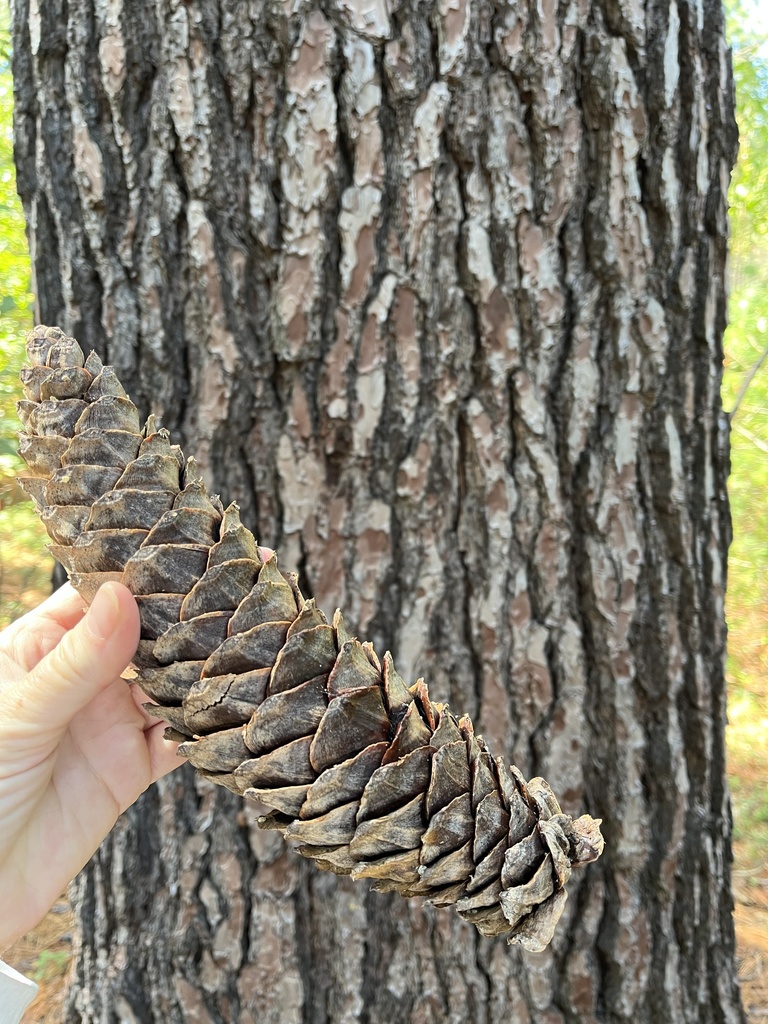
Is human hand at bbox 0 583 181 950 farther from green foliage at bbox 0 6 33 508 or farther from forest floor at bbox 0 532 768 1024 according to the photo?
green foliage at bbox 0 6 33 508

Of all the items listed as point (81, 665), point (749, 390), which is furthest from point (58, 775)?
point (749, 390)

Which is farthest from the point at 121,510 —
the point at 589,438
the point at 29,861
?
the point at 589,438

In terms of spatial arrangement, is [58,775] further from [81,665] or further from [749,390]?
[749,390]

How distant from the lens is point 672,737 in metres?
1.33

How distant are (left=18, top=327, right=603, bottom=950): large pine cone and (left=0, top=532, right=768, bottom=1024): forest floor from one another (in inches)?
70.5

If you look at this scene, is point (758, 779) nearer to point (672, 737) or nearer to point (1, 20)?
Answer: point (672, 737)

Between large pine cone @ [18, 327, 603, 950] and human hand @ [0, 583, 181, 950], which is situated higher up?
large pine cone @ [18, 327, 603, 950]

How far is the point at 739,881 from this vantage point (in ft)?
8.49

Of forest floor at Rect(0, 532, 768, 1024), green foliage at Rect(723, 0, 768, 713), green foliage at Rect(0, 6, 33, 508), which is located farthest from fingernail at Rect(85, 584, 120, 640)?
green foliage at Rect(723, 0, 768, 713)

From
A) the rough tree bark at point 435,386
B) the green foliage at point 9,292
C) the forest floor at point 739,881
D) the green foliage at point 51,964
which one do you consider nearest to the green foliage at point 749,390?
the forest floor at point 739,881

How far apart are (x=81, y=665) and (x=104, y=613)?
0.53ft

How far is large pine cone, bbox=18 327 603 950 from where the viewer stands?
0.51 m

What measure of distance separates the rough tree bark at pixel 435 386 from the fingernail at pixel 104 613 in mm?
675

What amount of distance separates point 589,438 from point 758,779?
2.68 meters
